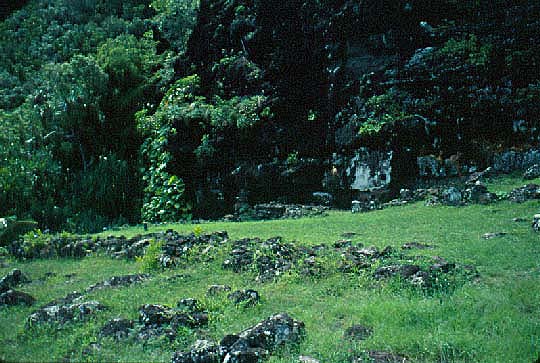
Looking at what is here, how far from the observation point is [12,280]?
11.4 meters

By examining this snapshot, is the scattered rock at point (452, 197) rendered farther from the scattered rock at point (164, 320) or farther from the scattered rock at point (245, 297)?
the scattered rock at point (164, 320)

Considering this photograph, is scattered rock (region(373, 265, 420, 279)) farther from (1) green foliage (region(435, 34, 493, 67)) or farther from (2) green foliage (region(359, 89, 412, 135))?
(1) green foliage (region(435, 34, 493, 67))

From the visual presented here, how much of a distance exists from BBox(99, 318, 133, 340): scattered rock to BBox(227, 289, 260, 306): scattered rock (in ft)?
5.95

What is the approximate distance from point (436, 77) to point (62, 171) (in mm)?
19235

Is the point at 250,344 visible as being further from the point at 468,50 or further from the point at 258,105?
the point at 258,105

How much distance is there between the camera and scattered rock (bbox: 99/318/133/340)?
711 centimetres

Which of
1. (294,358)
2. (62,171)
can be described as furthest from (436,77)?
(62,171)

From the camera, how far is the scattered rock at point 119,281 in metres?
10.3

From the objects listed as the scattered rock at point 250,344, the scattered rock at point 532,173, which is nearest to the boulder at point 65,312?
the scattered rock at point 250,344

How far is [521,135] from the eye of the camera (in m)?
17.7

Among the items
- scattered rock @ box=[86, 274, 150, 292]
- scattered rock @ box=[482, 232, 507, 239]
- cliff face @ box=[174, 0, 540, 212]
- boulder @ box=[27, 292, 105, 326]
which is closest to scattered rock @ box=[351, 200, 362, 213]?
cliff face @ box=[174, 0, 540, 212]

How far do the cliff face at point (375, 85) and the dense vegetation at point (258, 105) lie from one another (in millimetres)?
59

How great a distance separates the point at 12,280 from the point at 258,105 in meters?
14.2

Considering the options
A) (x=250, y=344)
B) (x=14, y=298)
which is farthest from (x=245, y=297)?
(x=14, y=298)
